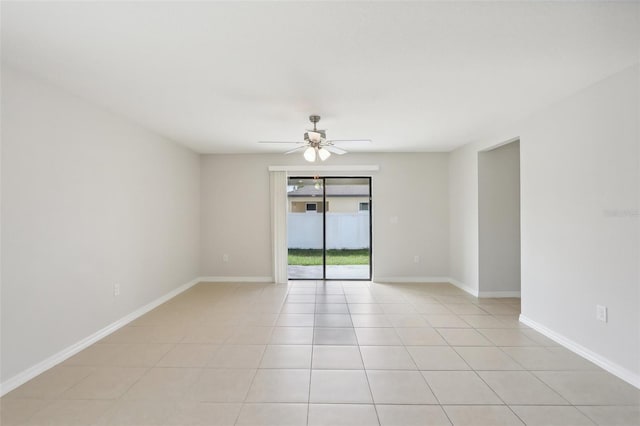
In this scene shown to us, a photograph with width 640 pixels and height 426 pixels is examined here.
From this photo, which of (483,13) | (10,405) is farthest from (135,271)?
(483,13)

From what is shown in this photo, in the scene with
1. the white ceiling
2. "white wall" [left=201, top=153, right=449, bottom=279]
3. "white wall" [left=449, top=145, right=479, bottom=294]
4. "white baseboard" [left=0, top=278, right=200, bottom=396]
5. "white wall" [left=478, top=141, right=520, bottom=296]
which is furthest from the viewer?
"white wall" [left=201, top=153, right=449, bottom=279]

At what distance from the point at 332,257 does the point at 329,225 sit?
680 mm

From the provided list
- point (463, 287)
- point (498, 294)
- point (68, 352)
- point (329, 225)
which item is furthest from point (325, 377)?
point (329, 225)

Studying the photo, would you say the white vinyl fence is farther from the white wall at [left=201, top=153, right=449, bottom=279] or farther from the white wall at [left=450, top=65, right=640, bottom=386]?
the white wall at [left=450, top=65, right=640, bottom=386]

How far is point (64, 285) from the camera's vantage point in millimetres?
2598

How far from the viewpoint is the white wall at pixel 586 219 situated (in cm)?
226

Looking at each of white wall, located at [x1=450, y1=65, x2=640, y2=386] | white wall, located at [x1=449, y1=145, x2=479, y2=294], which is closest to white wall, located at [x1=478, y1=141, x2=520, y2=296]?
white wall, located at [x1=449, y1=145, x2=479, y2=294]

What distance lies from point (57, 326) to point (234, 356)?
146cm

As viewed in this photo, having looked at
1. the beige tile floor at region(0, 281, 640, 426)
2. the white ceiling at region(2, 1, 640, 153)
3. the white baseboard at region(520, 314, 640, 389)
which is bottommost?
the beige tile floor at region(0, 281, 640, 426)

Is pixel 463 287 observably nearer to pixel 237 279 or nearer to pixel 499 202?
pixel 499 202

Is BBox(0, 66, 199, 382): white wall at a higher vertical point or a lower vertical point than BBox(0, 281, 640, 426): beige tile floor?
higher

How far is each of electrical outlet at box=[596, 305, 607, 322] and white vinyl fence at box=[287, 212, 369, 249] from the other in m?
3.70

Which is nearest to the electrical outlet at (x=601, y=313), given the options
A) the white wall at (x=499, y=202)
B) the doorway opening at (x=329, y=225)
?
the white wall at (x=499, y=202)

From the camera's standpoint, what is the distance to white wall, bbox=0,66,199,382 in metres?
2.18
